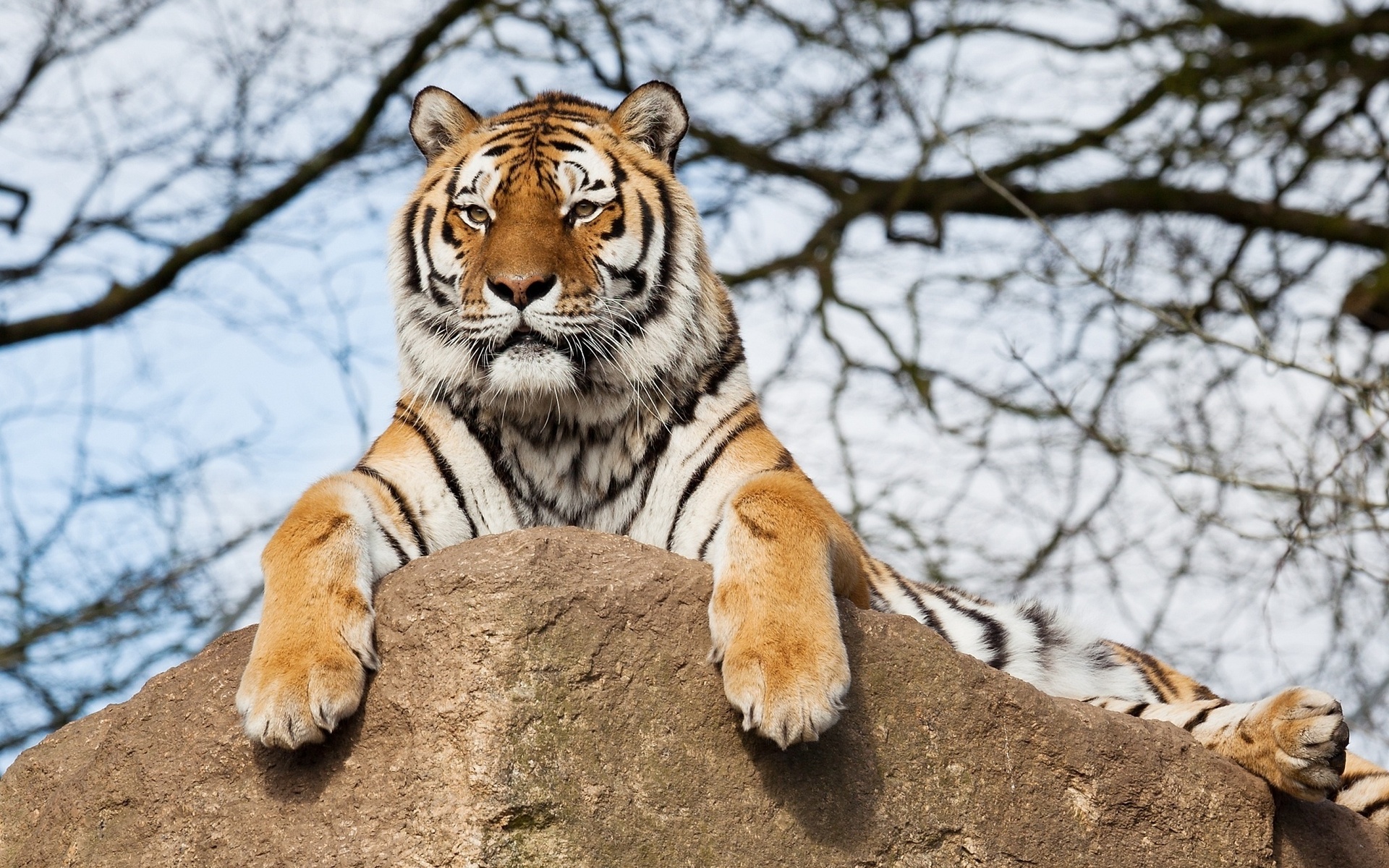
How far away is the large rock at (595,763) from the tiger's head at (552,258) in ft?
2.32

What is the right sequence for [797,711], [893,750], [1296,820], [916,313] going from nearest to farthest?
A: [797,711] < [893,750] < [1296,820] < [916,313]

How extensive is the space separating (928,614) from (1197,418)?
10.2ft

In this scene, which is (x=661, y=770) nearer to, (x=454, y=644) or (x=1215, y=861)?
(x=454, y=644)

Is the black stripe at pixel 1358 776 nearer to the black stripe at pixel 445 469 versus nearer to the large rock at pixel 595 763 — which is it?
the large rock at pixel 595 763

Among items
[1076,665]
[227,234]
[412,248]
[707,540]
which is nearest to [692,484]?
[707,540]

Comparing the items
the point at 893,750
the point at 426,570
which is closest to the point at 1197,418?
the point at 893,750

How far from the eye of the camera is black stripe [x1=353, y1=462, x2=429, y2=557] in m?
3.21

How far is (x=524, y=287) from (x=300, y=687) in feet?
3.75

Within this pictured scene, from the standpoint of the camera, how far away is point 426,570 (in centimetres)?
270

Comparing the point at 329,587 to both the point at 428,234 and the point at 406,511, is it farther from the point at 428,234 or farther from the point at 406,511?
the point at 428,234

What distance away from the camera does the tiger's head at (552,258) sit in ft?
10.8

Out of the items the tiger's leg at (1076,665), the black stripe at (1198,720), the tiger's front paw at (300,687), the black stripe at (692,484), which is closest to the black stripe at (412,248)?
the black stripe at (692,484)

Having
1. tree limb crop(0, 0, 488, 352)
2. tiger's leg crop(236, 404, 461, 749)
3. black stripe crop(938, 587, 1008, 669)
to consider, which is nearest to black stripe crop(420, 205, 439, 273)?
tiger's leg crop(236, 404, 461, 749)

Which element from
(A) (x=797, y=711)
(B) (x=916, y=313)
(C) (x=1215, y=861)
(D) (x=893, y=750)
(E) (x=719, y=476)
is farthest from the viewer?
(B) (x=916, y=313)
